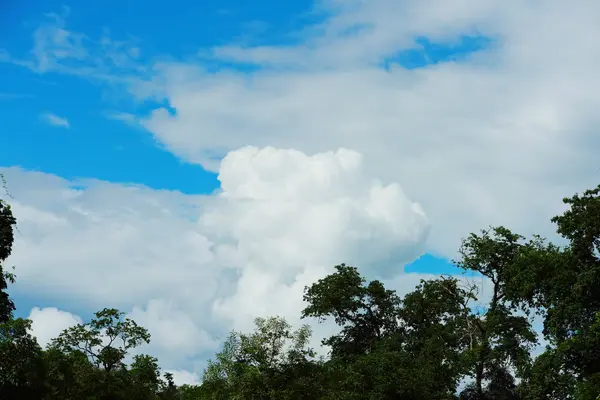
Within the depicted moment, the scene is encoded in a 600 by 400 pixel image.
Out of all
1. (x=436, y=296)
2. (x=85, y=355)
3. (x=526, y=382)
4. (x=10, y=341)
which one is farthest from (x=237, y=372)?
(x=10, y=341)

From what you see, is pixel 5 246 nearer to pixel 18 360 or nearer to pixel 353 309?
pixel 18 360

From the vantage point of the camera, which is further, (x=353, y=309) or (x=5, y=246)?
(x=353, y=309)

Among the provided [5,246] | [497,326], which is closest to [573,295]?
[497,326]

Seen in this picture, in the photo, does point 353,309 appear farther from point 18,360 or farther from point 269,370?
point 18,360

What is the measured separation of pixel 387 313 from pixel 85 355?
93.0 ft

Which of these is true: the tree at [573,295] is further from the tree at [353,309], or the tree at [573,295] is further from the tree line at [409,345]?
the tree at [353,309]

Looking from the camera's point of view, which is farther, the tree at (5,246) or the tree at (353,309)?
the tree at (353,309)

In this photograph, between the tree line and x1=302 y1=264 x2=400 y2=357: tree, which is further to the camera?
x1=302 y1=264 x2=400 y2=357: tree

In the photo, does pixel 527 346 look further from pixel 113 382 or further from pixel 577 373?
pixel 113 382

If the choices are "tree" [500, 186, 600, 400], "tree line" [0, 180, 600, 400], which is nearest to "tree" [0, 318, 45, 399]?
"tree line" [0, 180, 600, 400]

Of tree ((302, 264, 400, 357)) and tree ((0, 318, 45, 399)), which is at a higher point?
tree ((302, 264, 400, 357))

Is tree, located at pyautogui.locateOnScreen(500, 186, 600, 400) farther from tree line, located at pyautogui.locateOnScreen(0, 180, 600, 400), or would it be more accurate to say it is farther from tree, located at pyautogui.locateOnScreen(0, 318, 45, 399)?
tree, located at pyautogui.locateOnScreen(0, 318, 45, 399)

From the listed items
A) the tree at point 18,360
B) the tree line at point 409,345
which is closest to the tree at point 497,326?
the tree line at point 409,345

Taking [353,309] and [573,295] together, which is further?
[353,309]
